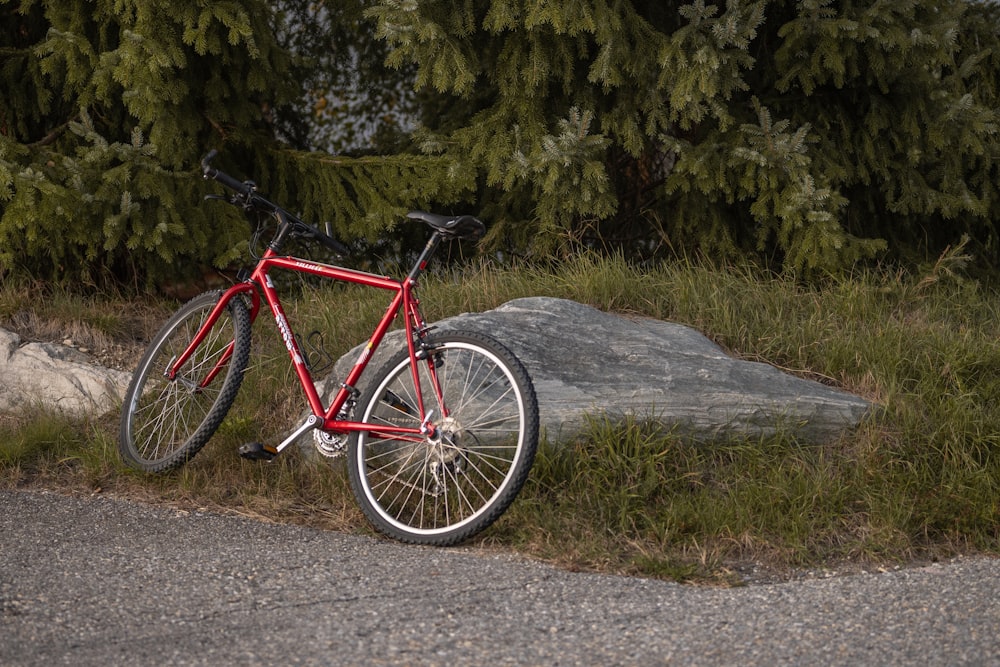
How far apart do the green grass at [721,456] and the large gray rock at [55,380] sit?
0.58 feet

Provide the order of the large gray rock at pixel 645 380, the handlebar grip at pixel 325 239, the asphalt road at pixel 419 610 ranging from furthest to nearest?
1. the large gray rock at pixel 645 380
2. the handlebar grip at pixel 325 239
3. the asphalt road at pixel 419 610

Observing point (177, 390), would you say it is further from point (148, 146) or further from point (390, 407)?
point (148, 146)

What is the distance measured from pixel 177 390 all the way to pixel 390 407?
3.70ft

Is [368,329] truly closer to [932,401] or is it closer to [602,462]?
[602,462]

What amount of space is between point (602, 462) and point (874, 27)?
10.3 ft

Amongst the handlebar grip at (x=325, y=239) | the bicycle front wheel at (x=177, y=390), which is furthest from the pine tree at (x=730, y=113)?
the bicycle front wheel at (x=177, y=390)

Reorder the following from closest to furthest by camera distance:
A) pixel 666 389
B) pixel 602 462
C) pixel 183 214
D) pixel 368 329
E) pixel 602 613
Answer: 1. pixel 602 613
2. pixel 602 462
3. pixel 666 389
4. pixel 368 329
5. pixel 183 214

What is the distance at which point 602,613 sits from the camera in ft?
12.0

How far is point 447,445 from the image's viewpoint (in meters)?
4.38

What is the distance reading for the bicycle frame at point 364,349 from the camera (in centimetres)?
445

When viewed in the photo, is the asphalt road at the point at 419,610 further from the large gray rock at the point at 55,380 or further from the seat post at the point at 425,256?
the large gray rock at the point at 55,380

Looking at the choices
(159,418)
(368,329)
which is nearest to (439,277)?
(368,329)

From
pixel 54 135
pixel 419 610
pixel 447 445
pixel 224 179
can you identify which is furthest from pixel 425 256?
pixel 54 135

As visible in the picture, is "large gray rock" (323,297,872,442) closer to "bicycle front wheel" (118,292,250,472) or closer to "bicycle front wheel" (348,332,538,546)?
"bicycle front wheel" (348,332,538,546)
